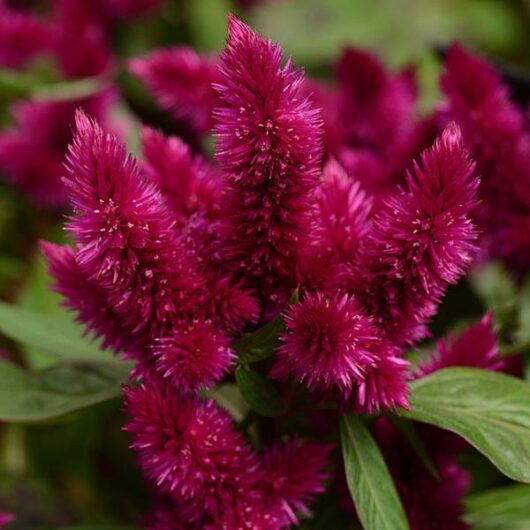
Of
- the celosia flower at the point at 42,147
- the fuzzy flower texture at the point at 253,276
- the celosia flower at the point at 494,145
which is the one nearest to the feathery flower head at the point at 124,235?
the fuzzy flower texture at the point at 253,276

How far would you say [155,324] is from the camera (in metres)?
0.52

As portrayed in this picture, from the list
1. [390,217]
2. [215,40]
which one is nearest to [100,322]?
[390,217]

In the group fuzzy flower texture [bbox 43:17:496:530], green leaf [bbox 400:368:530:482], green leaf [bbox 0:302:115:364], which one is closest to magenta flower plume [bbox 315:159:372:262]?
fuzzy flower texture [bbox 43:17:496:530]

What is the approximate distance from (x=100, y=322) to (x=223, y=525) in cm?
15

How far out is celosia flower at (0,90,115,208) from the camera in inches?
39.4

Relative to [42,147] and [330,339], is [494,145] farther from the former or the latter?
[42,147]

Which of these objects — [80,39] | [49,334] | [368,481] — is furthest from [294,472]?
[80,39]

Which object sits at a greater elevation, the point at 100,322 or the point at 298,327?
the point at 298,327

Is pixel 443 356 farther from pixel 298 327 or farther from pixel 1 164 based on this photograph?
pixel 1 164

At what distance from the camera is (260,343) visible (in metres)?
0.52

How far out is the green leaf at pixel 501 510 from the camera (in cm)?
70

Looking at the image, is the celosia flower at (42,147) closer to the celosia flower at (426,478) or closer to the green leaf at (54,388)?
the green leaf at (54,388)

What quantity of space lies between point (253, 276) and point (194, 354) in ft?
0.22

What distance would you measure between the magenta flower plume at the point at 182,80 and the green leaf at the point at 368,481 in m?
0.37
